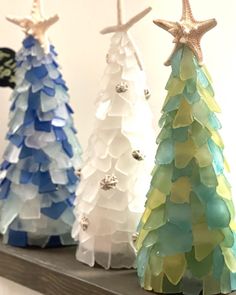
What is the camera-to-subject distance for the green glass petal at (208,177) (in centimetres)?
73

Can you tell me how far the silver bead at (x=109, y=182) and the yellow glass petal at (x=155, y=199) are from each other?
0.06 metres

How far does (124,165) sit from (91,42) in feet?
0.93

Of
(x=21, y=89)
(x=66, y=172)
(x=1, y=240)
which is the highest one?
(x=21, y=89)

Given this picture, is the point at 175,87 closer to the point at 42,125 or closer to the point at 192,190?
the point at 192,190

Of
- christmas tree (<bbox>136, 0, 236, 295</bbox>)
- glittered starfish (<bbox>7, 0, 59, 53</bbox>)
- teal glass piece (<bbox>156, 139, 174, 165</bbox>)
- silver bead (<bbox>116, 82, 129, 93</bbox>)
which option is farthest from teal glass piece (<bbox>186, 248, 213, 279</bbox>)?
glittered starfish (<bbox>7, 0, 59, 53</bbox>)

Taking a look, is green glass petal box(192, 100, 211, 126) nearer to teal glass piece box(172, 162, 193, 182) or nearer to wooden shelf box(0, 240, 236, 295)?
teal glass piece box(172, 162, 193, 182)

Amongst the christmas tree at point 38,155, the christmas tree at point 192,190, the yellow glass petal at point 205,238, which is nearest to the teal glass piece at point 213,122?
the christmas tree at point 192,190

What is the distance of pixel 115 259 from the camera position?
2.73 feet

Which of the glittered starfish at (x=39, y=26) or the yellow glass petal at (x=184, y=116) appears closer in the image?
the yellow glass petal at (x=184, y=116)

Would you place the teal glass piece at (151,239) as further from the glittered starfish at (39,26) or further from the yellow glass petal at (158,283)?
the glittered starfish at (39,26)

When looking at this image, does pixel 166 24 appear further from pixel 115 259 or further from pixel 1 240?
pixel 1 240

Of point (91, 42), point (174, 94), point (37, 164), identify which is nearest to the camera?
point (174, 94)

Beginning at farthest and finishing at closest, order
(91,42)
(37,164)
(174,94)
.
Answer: (91,42), (37,164), (174,94)

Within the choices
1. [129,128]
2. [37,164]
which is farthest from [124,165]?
[37,164]
